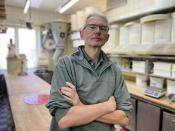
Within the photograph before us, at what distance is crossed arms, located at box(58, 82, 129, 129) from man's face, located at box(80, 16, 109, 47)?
0.34 m

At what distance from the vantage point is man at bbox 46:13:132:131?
2.69ft

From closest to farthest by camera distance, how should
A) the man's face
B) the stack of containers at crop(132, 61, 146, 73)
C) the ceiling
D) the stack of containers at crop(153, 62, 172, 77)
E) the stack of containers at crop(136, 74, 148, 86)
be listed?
the man's face < the stack of containers at crop(153, 62, 172, 77) < the stack of containers at crop(132, 61, 146, 73) < the stack of containers at crop(136, 74, 148, 86) < the ceiling

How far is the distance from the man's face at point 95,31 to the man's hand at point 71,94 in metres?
0.34

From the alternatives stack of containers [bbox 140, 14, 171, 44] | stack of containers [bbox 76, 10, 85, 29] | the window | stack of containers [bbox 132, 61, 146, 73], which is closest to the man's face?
stack of containers [bbox 140, 14, 171, 44]

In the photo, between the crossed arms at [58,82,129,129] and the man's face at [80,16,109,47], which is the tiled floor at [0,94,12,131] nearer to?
the crossed arms at [58,82,129,129]

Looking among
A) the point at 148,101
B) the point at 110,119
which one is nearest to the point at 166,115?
Answer: the point at 148,101

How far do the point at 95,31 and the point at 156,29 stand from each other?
5.34 feet

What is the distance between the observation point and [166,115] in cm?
160

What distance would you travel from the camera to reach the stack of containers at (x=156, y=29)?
6.44 ft

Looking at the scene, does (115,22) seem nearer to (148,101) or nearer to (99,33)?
(148,101)

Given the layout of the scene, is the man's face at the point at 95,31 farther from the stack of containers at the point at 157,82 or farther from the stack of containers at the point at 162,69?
the stack of containers at the point at 157,82

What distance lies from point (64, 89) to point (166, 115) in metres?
1.42

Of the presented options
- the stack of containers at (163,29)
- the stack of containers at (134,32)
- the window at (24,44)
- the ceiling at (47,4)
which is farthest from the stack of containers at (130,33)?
the window at (24,44)

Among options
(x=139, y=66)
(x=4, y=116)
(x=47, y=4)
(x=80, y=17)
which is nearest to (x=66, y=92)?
(x=139, y=66)
